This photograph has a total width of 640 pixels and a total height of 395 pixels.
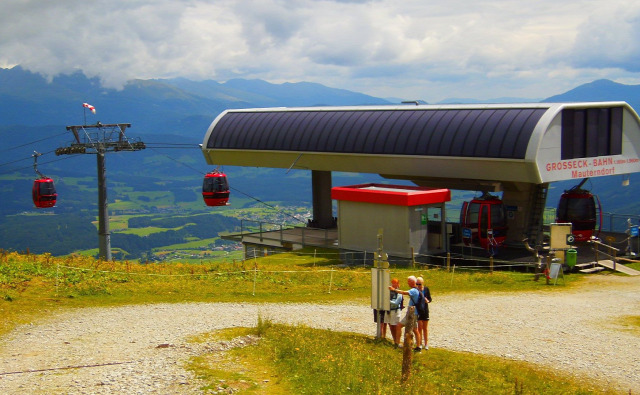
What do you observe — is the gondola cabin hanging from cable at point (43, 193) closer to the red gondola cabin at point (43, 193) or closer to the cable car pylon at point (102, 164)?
the red gondola cabin at point (43, 193)

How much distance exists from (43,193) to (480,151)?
87.0 ft

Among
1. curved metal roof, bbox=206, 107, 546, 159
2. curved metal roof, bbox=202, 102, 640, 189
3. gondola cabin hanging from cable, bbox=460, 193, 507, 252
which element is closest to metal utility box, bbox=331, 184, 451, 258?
gondola cabin hanging from cable, bbox=460, 193, 507, 252

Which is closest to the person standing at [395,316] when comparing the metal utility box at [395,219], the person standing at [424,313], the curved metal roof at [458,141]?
the person standing at [424,313]

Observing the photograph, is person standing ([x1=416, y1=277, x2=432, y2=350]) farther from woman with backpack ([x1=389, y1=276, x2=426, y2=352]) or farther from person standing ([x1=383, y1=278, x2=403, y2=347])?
person standing ([x1=383, y1=278, x2=403, y2=347])

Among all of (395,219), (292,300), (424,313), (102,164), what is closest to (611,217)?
(395,219)

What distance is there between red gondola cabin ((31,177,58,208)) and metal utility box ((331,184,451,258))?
19.4 metres

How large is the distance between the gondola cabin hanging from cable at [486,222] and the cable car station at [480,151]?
0.05 metres

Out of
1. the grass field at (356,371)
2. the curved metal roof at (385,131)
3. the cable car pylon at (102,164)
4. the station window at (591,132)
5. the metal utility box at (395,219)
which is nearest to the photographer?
the grass field at (356,371)

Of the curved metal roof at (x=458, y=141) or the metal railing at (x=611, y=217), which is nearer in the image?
the curved metal roof at (x=458, y=141)

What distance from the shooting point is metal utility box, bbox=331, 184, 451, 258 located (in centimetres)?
3578

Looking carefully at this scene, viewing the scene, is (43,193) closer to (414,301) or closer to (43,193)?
(43,193)

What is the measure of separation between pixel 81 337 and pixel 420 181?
2760cm

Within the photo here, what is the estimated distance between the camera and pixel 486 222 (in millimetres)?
37969

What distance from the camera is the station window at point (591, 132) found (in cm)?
3753
